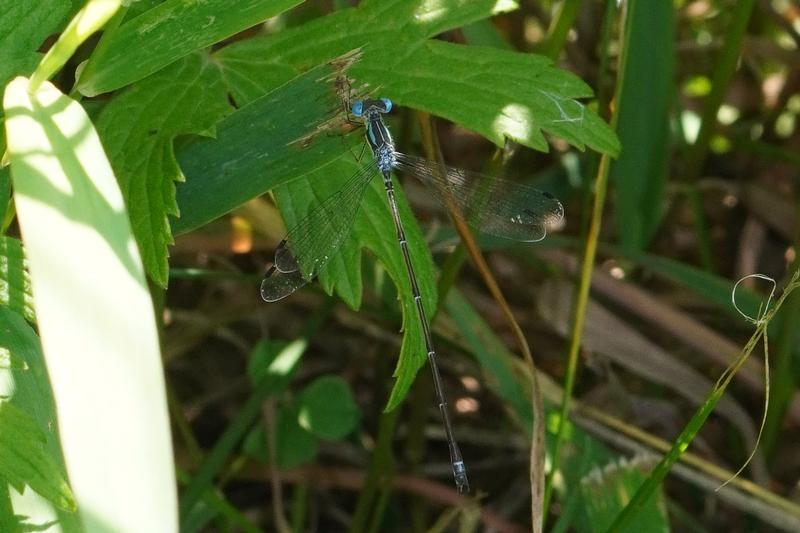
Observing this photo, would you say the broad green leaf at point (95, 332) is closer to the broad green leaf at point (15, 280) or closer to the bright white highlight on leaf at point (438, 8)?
the broad green leaf at point (15, 280)

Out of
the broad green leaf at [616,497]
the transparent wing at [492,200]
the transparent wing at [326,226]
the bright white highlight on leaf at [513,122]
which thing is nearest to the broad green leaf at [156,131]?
the transparent wing at [326,226]

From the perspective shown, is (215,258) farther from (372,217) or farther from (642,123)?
(642,123)

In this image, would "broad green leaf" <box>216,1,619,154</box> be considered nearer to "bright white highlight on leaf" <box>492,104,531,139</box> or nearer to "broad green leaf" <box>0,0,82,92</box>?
"bright white highlight on leaf" <box>492,104,531,139</box>

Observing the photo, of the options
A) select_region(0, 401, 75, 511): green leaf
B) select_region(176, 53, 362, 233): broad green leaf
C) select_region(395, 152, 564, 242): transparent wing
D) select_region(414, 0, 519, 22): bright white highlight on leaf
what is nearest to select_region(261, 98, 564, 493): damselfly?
select_region(395, 152, 564, 242): transparent wing

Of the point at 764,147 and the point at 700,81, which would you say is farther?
the point at 700,81

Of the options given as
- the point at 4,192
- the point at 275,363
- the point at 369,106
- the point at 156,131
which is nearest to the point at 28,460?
the point at 4,192

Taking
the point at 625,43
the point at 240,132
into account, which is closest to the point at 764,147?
the point at 625,43
